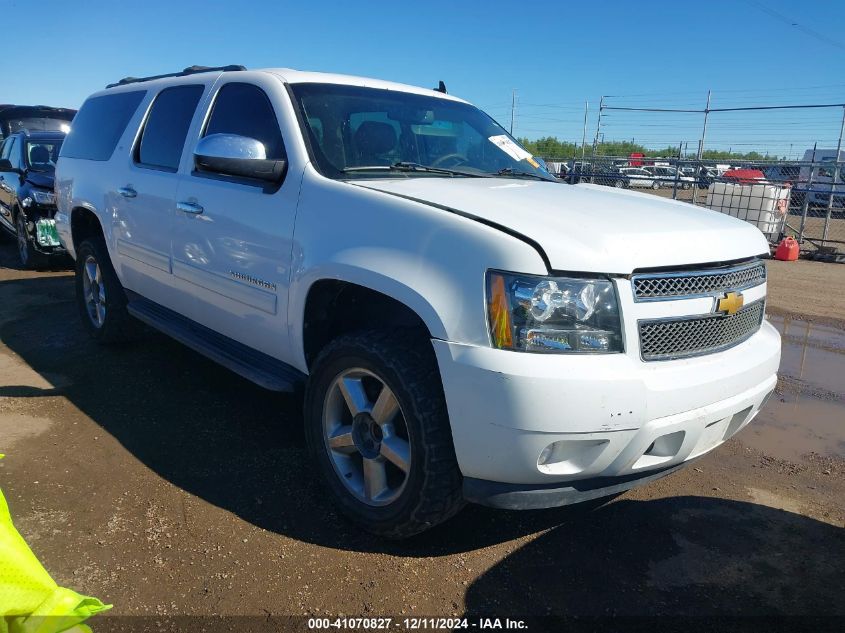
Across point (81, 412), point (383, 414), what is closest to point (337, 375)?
point (383, 414)

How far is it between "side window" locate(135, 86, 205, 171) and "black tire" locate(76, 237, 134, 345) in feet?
3.19

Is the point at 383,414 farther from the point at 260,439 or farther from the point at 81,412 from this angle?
the point at 81,412

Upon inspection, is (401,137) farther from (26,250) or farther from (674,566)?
(26,250)

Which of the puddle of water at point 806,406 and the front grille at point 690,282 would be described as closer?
the front grille at point 690,282

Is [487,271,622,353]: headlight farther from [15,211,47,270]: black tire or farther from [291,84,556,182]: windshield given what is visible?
[15,211,47,270]: black tire

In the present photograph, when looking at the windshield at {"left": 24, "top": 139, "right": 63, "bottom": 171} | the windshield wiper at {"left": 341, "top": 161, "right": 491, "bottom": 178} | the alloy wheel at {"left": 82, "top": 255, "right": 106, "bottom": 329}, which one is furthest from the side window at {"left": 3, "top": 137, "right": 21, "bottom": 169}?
the windshield wiper at {"left": 341, "top": 161, "right": 491, "bottom": 178}

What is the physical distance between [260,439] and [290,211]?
4.57ft

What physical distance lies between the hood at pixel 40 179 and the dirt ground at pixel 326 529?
16.2ft

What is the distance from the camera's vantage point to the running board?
321 centimetres

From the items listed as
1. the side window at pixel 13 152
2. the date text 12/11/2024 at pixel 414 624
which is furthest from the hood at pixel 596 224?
the side window at pixel 13 152

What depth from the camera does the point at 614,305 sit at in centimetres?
228

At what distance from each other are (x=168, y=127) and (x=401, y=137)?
66.0 inches

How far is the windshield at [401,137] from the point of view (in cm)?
324

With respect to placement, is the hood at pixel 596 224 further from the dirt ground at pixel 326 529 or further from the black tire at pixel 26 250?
the black tire at pixel 26 250
